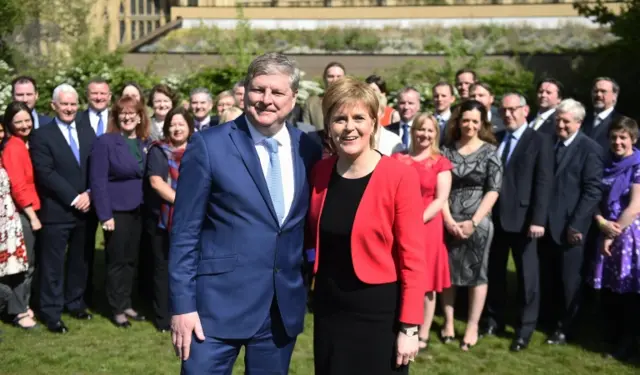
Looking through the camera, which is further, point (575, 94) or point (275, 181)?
point (575, 94)

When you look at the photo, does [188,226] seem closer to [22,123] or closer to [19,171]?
[19,171]

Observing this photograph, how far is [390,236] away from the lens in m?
3.59

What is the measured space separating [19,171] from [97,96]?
43.7 inches

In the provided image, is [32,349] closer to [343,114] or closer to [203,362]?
[203,362]

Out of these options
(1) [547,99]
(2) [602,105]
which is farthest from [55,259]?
(2) [602,105]

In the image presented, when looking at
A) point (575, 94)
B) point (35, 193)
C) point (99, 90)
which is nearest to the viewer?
point (35, 193)

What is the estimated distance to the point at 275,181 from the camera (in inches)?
139

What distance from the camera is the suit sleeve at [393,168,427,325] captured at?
11.6 feet

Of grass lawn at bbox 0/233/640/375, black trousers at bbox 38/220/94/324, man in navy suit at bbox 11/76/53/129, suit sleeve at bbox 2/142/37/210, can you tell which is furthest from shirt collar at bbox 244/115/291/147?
man in navy suit at bbox 11/76/53/129

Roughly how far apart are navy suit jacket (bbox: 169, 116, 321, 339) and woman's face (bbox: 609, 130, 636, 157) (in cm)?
388

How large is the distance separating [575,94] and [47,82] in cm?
1017

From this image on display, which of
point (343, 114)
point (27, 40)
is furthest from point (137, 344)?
point (27, 40)

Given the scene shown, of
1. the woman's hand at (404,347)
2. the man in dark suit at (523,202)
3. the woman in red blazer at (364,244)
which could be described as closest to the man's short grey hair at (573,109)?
the man in dark suit at (523,202)

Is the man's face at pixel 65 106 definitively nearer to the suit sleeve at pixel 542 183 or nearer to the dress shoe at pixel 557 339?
the suit sleeve at pixel 542 183
